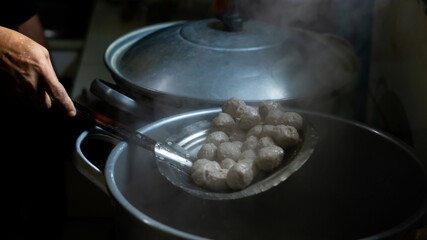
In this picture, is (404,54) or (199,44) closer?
(199,44)

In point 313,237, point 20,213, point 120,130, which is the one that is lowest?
point 20,213

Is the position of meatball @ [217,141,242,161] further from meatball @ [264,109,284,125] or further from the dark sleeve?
the dark sleeve

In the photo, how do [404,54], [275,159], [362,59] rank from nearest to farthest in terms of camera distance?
[275,159] < [404,54] < [362,59]

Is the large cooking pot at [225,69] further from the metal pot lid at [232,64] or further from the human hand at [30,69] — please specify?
the human hand at [30,69]

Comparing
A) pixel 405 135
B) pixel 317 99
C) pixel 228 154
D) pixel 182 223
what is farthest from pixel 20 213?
pixel 405 135

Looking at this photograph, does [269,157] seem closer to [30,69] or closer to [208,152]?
[208,152]

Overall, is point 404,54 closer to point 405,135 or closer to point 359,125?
point 405,135

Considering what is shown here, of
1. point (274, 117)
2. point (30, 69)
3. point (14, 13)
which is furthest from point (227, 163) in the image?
point (14, 13)
